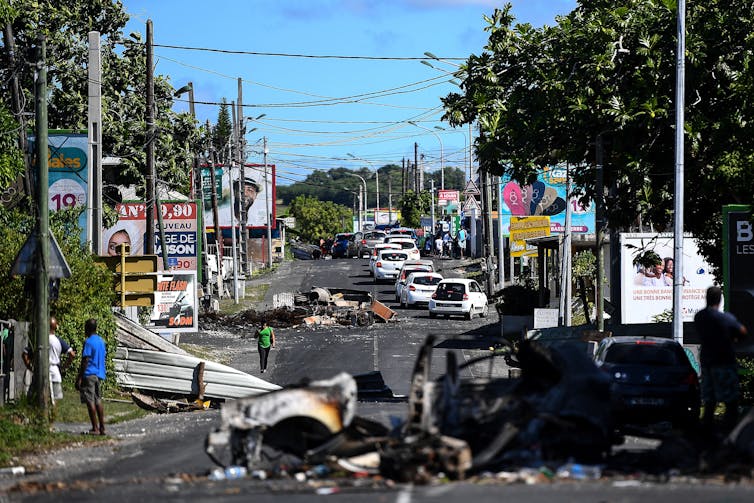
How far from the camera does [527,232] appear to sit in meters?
45.5

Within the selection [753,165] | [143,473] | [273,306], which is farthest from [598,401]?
[273,306]

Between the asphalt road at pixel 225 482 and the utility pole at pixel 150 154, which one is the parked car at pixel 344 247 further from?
the asphalt road at pixel 225 482

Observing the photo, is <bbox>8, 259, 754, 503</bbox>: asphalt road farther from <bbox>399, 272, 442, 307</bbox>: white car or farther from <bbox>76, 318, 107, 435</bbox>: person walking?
<bbox>399, 272, 442, 307</bbox>: white car

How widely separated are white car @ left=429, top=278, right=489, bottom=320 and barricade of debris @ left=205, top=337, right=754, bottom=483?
34281mm

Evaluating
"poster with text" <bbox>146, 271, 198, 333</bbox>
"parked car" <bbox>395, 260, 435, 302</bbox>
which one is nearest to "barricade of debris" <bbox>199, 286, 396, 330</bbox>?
"parked car" <bbox>395, 260, 435, 302</bbox>

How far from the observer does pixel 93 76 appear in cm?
2728

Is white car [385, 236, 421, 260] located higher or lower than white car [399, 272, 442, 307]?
higher

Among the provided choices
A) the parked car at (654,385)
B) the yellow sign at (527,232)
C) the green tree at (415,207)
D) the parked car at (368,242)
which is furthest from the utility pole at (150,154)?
the green tree at (415,207)

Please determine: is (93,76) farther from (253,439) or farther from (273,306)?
(273,306)

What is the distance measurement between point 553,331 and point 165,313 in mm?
11017

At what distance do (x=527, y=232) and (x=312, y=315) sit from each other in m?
8.99

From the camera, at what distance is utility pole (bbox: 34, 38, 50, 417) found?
18.8 meters

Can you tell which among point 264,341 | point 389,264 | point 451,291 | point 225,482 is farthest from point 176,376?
point 389,264

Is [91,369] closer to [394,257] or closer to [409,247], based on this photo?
[394,257]
